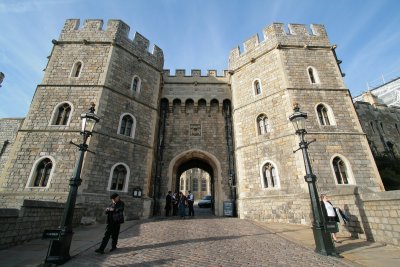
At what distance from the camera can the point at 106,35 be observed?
13.0 meters

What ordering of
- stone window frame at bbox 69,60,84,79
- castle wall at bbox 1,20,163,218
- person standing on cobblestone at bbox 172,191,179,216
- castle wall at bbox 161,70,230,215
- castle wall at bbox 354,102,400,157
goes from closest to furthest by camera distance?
castle wall at bbox 1,20,163,218
stone window frame at bbox 69,60,84,79
person standing on cobblestone at bbox 172,191,179,216
castle wall at bbox 161,70,230,215
castle wall at bbox 354,102,400,157

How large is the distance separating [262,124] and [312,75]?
14.5ft

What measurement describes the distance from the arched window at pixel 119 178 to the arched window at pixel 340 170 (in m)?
10.5

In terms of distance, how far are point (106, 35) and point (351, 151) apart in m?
15.8

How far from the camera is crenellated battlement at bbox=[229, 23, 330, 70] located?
13148mm

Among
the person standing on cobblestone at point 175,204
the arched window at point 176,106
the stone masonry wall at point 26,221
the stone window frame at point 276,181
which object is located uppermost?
the arched window at point 176,106

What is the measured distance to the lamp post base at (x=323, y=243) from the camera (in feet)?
15.2

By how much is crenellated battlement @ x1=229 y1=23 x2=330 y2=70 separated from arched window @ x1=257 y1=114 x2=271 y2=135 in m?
4.53

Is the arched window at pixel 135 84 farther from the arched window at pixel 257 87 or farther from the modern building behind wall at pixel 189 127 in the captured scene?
the arched window at pixel 257 87

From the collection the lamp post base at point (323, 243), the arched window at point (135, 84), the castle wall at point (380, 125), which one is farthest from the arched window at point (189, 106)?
the castle wall at point (380, 125)

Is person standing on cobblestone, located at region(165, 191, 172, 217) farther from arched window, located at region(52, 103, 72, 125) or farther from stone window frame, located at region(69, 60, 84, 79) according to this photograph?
stone window frame, located at region(69, 60, 84, 79)

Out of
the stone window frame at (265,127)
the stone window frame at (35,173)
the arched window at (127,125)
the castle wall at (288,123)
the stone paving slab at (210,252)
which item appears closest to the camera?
the stone paving slab at (210,252)

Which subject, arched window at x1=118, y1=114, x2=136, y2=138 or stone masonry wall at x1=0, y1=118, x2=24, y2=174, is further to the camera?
stone masonry wall at x1=0, y1=118, x2=24, y2=174

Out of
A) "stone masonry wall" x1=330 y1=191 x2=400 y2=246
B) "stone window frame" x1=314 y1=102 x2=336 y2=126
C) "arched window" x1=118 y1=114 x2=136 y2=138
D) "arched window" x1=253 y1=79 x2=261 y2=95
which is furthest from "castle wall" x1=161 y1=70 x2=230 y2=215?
"stone masonry wall" x1=330 y1=191 x2=400 y2=246
